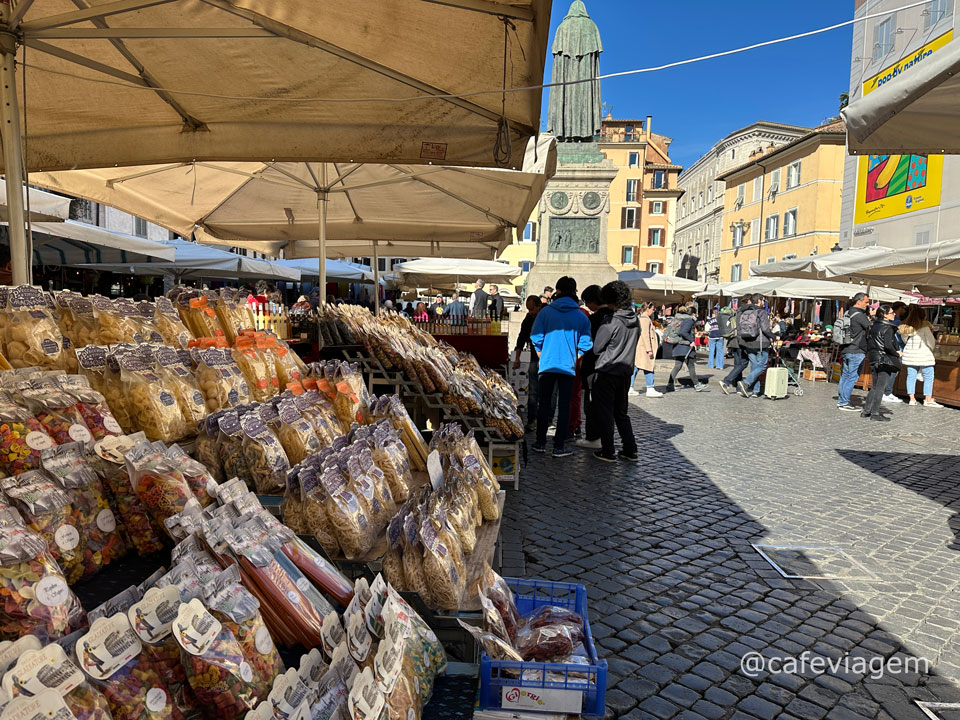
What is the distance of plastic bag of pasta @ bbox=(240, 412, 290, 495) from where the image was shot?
2.30 metres

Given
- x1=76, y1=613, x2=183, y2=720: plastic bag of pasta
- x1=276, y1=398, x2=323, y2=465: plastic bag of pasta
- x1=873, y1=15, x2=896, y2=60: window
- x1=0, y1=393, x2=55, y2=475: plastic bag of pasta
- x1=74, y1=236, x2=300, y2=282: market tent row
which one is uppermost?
x1=873, y1=15, x2=896, y2=60: window

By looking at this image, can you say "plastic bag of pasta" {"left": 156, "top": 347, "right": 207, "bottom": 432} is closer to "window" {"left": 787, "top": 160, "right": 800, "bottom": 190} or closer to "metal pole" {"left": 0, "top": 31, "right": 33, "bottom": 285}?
"metal pole" {"left": 0, "top": 31, "right": 33, "bottom": 285}

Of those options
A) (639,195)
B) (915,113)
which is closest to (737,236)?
(639,195)

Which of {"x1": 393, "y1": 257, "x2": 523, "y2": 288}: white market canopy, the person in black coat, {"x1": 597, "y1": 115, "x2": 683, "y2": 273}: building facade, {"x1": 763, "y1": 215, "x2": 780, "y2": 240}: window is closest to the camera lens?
the person in black coat

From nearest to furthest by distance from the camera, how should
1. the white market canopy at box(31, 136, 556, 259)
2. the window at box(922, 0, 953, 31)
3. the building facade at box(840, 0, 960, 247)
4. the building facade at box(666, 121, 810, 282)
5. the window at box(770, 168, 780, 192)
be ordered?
the white market canopy at box(31, 136, 556, 259), the window at box(922, 0, 953, 31), the building facade at box(840, 0, 960, 247), the window at box(770, 168, 780, 192), the building facade at box(666, 121, 810, 282)

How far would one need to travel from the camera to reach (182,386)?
2.49 meters

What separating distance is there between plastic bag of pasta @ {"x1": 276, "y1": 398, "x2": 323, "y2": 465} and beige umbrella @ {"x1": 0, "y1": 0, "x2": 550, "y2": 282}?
1.58 metres

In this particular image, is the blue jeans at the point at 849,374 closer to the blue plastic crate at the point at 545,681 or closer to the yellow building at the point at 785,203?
the blue plastic crate at the point at 545,681

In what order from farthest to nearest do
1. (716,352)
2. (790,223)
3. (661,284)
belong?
(790,223) → (661,284) → (716,352)

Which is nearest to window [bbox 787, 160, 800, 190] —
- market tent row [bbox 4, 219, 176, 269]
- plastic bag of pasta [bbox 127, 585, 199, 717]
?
market tent row [bbox 4, 219, 176, 269]

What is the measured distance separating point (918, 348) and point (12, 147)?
12.6m

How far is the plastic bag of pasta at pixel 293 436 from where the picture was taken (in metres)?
2.52

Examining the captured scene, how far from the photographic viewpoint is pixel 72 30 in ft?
9.32

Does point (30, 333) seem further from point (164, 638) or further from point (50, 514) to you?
point (164, 638)
